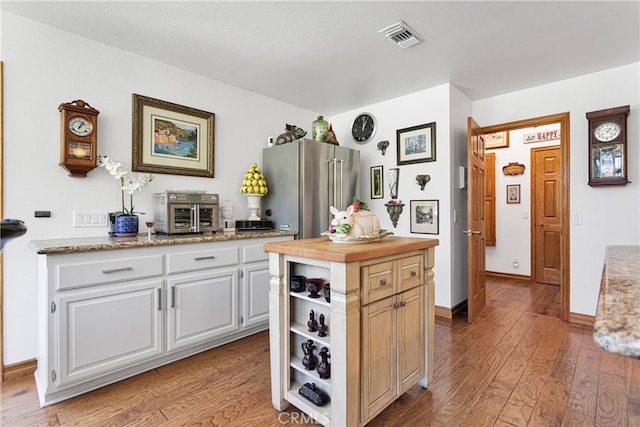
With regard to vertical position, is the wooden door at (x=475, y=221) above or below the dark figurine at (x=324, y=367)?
above

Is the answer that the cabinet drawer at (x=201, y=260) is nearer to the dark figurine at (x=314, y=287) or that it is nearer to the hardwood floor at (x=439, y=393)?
the hardwood floor at (x=439, y=393)

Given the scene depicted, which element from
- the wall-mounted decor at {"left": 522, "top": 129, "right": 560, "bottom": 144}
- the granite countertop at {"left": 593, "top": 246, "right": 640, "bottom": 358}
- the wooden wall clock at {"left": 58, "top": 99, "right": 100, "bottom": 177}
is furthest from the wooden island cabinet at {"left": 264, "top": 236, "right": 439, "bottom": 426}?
the wall-mounted decor at {"left": 522, "top": 129, "right": 560, "bottom": 144}

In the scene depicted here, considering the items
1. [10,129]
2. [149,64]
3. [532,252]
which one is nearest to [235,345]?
[10,129]

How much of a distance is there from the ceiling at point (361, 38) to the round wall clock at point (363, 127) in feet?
2.23

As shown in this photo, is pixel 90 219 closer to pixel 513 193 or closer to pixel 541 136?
pixel 513 193

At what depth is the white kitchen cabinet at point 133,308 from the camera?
1847mm

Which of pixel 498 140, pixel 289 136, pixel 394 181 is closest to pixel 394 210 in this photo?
pixel 394 181

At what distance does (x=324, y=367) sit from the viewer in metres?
1.60

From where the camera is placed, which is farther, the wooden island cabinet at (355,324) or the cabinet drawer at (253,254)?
the cabinet drawer at (253,254)

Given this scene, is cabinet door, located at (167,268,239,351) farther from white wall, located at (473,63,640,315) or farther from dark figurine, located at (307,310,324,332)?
white wall, located at (473,63,640,315)

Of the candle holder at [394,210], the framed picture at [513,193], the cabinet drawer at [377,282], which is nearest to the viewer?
the cabinet drawer at [377,282]

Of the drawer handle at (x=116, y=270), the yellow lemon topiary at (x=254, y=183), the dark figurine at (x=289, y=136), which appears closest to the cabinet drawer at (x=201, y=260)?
the drawer handle at (x=116, y=270)

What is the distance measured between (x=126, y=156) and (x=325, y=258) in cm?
218

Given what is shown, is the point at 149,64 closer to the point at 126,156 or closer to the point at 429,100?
the point at 126,156
